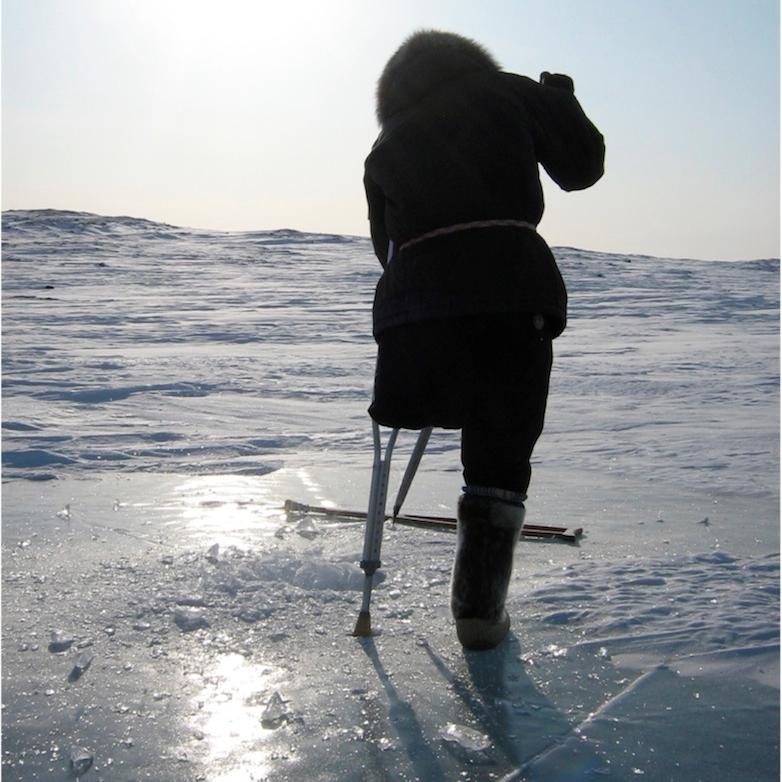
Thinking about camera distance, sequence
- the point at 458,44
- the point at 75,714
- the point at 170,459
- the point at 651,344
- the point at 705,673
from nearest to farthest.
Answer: the point at 75,714 < the point at 705,673 < the point at 458,44 < the point at 170,459 < the point at 651,344

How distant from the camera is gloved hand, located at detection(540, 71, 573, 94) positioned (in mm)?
2190

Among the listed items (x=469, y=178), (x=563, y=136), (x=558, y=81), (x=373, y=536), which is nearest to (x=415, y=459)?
(x=373, y=536)

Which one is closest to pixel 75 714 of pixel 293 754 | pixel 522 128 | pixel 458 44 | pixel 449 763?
pixel 293 754

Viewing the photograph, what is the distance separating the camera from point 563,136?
6.93 feet

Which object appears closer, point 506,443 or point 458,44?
point 506,443

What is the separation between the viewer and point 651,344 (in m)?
8.46

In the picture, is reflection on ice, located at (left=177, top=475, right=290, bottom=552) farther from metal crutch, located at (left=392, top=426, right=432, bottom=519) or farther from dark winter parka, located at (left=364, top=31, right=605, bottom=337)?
dark winter parka, located at (left=364, top=31, right=605, bottom=337)

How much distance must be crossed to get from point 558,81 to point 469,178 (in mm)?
412

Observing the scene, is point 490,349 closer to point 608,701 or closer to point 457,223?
point 457,223

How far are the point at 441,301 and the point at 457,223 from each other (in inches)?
7.0

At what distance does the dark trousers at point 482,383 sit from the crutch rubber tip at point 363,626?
37 cm

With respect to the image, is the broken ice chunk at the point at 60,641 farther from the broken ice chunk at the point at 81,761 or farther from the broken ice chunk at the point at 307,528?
the broken ice chunk at the point at 307,528

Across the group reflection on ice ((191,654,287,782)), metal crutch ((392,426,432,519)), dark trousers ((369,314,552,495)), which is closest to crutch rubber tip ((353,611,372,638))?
reflection on ice ((191,654,287,782))

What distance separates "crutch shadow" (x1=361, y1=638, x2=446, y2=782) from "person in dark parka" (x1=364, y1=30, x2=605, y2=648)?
0.75 ft
